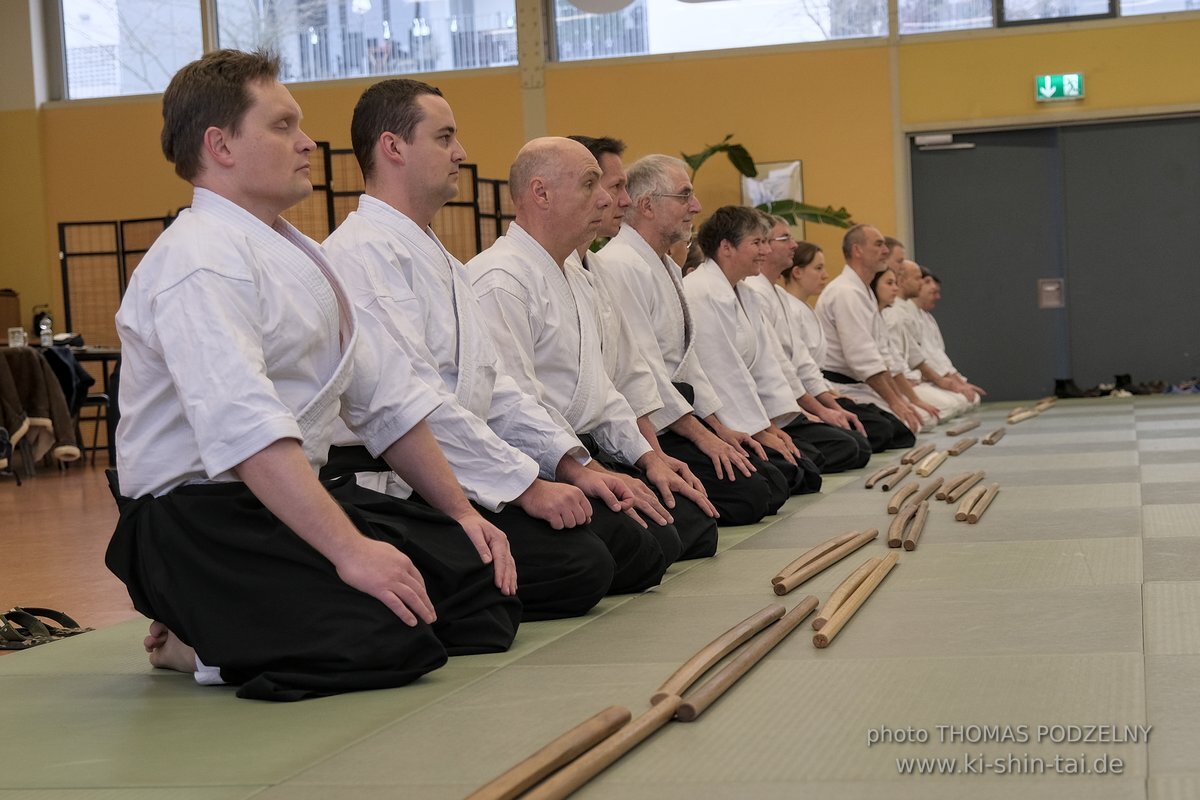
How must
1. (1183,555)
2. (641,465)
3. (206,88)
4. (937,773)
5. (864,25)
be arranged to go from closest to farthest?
1. (937,773)
2. (206,88)
3. (1183,555)
4. (641,465)
5. (864,25)

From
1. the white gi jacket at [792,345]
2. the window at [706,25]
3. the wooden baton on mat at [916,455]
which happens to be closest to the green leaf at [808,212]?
the window at [706,25]

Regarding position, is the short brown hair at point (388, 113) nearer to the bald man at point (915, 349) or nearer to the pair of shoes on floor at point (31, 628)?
the pair of shoes on floor at point (31, 628)

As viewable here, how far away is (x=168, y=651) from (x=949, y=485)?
3.53 meters

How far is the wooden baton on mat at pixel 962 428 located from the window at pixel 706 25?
178 inches

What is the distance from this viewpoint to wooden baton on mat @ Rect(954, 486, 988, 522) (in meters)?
4.80

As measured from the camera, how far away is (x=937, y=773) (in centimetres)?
195

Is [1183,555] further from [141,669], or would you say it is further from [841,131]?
[841,131]

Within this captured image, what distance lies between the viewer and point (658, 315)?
18.1 feet

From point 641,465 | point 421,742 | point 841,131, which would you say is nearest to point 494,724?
point 421,742

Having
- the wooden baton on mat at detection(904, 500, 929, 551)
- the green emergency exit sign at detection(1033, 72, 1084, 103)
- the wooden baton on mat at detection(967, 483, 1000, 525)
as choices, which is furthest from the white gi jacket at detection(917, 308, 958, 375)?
the wooden baton on mat at detection(904, 500, 929, 551)

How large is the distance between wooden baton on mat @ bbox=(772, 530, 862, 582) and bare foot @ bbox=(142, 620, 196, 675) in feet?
4.76

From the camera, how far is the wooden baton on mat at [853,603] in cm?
290

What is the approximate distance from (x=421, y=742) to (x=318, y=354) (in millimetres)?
950

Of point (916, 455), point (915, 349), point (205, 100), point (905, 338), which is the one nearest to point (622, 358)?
point (205, 100)
